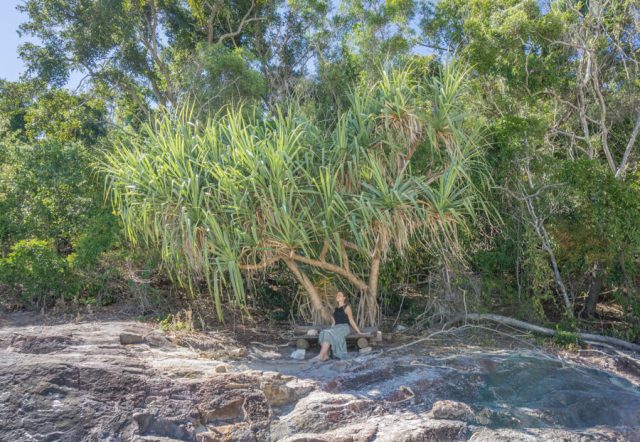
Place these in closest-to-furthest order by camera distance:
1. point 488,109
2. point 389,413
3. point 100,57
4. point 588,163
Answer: point 389,413, point 588,163, point 488,109, point 100,57

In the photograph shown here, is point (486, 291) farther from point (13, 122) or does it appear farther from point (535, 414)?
point (13, 122)

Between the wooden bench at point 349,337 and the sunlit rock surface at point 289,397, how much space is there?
1.75ft

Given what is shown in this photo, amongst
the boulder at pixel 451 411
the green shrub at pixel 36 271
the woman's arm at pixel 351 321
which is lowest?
the boulder at pixel 451 411

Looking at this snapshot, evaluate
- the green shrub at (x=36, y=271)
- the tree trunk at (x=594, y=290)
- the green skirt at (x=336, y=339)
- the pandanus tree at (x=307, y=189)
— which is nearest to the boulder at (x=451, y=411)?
the green skirt at (x=336, y=339)

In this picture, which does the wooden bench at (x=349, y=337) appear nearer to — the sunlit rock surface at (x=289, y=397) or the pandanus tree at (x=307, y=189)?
the pandanus tree at (x=307, y=189)

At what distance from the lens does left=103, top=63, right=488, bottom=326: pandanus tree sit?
6.78m

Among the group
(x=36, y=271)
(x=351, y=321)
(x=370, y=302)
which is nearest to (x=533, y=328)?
(x=370, y=302)

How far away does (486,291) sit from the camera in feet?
28.3

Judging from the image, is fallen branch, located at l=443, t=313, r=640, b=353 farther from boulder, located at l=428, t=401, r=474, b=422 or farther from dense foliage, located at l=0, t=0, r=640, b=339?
boulder, located at l=428, t=401, r=474, b=422

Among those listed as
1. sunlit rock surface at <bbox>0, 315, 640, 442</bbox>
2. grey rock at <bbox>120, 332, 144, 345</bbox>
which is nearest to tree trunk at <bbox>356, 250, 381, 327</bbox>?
sunlit rock surface at <bbox>0, 315, 640, 442</bbox>

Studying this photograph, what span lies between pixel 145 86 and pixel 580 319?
11.9 m

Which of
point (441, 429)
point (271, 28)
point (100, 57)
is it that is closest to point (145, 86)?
point (100, 57)

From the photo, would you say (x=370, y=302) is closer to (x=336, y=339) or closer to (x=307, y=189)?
(x=336, y=339)

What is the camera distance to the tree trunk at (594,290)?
8.82m
